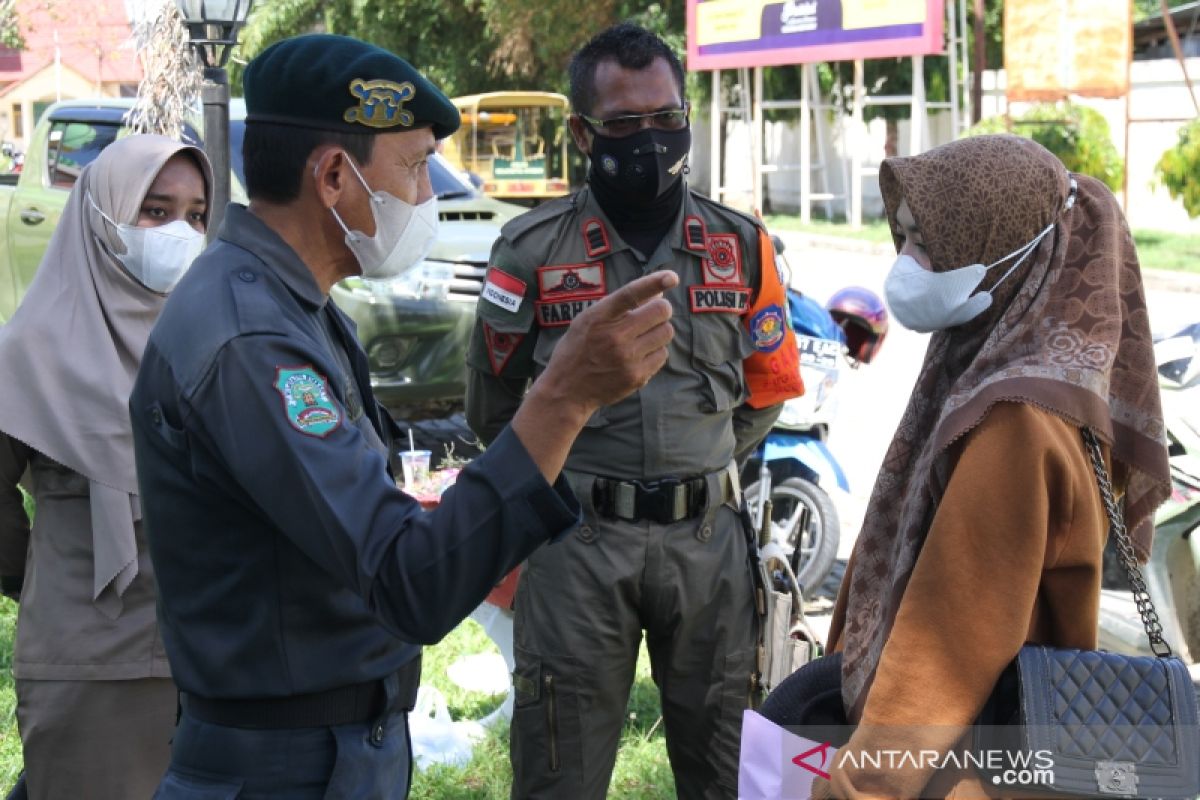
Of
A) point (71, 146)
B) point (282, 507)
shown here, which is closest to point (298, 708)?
point (282, 507)

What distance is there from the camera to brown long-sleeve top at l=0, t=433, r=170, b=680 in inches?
116

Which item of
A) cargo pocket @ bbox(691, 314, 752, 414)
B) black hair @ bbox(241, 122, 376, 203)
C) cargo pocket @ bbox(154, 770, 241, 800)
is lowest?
cargo pocket @ bbox(154, 770, 241, 800)

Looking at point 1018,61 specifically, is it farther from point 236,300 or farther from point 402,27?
point 236,300

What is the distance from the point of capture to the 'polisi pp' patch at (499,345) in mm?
3445

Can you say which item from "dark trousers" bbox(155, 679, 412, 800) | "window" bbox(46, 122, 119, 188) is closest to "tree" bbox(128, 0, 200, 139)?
"window" bbox(46, 122, 119, 188)

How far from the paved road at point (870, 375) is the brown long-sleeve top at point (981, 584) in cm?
252

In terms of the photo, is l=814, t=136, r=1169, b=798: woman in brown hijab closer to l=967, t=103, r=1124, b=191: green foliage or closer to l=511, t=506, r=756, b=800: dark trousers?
l=511, t=506, r=756, b=800: dark trousers

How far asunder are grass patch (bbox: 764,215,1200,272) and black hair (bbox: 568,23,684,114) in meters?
8.56

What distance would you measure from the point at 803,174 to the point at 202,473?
75.0ft

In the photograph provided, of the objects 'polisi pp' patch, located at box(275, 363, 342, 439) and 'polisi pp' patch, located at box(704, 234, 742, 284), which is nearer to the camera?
'polisi pp' patch, located at box(275, 363, 342, 439)

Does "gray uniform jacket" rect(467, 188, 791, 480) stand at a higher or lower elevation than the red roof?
lower

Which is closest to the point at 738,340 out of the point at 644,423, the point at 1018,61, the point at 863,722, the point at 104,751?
the point at 644,423

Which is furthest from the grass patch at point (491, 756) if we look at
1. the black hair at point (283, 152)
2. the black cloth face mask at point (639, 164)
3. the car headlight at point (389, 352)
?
the car headlight at point (389, 352)

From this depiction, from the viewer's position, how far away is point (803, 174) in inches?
946
